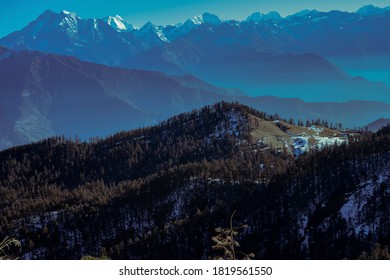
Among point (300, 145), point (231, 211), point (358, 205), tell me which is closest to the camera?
point (358, 205)

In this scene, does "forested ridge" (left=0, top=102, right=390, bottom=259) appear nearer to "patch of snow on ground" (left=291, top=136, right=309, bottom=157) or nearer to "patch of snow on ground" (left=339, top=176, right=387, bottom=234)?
"patch of snow on ground" (left=339, top=176, right=387, bottom=234)

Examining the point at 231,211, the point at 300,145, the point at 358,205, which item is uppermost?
the point at 300,145

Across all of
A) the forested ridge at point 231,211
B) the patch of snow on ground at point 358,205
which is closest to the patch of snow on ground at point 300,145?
the forested ridge at point 231,211

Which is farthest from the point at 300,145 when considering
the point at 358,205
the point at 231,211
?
the point at 358,205

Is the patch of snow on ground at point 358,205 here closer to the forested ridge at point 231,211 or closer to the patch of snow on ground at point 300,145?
the forested ridge at point 231,211

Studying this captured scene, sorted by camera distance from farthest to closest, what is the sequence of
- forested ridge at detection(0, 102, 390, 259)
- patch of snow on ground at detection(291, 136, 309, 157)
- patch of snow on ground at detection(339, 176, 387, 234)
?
patch of snow on ground at detection(291, 136, 309, 157)
forested ridge at detection(0, 102, 390, 259)
patch of snow on ground at detection(339, 176, 387, 234)

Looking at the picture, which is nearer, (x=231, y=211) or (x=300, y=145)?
(x=231, y=211)

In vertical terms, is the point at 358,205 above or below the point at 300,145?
below

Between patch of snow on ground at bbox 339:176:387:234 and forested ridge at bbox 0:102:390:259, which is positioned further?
forested ridge at bbox 0:102:390:259

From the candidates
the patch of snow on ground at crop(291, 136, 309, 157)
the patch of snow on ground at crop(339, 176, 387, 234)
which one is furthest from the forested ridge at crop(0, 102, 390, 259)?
the patch of snow on ground at crop(291, 136, 309, 157)

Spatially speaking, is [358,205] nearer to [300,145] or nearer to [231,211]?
[231,211]

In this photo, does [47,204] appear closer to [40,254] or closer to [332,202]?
[40,254]

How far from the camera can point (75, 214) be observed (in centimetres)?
11881
